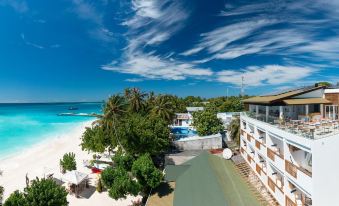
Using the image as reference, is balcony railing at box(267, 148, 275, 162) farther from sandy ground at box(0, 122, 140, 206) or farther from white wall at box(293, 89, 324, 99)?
sandy ground at box(0, 122, 140, 206)

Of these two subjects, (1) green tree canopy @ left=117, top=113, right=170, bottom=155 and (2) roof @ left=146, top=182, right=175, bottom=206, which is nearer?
(2) roof @ left=146, top=182, right=175, bottom=206

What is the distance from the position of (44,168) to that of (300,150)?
2920 cm

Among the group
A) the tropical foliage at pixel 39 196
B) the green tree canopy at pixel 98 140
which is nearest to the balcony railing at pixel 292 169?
the tropical foliage at pixel 39 196

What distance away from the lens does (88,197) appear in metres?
26.9

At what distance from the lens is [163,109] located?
52500 mm

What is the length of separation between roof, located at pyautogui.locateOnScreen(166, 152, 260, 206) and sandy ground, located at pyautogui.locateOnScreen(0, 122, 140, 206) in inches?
256

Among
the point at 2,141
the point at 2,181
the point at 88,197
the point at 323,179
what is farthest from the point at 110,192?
the point at 2,141

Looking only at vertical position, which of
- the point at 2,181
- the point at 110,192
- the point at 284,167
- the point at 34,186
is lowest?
the point at 2,181

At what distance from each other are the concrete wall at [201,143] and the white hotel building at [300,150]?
11.5 m

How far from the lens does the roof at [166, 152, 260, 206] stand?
2023cm

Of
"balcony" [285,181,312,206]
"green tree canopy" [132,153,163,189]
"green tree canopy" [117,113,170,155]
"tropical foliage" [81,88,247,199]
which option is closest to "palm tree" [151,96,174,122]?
"tropical foliage" [81,88,247,199]

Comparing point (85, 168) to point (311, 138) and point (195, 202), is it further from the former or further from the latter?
point (311, 138)

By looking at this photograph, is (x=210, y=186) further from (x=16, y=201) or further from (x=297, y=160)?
(x=16, y=201)

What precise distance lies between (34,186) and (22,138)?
Result: 205 ft
